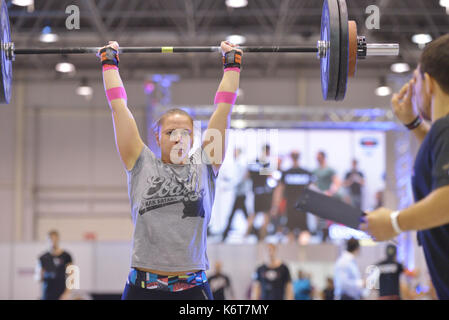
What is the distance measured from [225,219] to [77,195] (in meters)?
5.16

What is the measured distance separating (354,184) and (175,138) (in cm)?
892

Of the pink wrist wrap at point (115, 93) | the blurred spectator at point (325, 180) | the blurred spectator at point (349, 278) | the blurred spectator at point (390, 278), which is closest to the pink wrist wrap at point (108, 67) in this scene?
the pink wrist wrap at point (115, 93)

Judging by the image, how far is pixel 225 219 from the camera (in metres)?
10.9

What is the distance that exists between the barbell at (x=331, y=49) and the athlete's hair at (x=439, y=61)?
781 millimetres

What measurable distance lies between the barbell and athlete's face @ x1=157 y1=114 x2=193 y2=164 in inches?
23.0

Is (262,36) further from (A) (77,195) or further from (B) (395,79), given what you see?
(A) (77,195)

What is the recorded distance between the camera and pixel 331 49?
2.80 m

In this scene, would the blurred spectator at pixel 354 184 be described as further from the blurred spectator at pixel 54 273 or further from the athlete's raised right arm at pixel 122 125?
the athlete's raised right arm at pixel 122 125

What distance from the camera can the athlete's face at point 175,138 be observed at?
8.20ft

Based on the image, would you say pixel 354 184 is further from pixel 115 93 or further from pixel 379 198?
pixel 115 93

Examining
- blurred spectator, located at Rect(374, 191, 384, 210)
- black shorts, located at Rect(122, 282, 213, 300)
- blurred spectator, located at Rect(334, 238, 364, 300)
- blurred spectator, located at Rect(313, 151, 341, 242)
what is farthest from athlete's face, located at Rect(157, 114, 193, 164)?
blurred spectator, located at Rect(374, 191, 384, 210)

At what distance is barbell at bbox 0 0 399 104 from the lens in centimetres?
279

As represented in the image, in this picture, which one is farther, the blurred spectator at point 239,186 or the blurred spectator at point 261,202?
the blurred spectator at point 261,202
